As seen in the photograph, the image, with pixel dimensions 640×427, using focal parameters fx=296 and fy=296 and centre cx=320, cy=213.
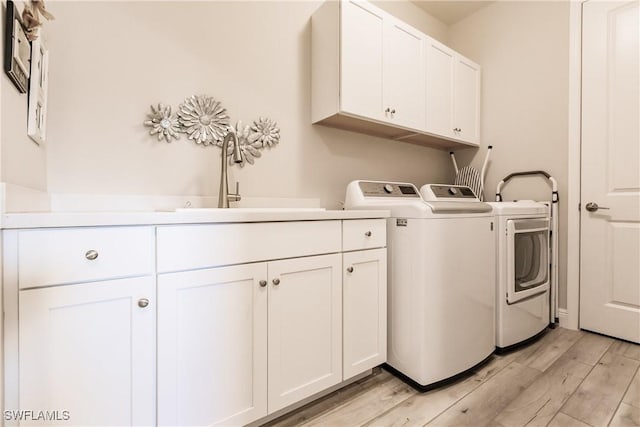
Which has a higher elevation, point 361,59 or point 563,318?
point 361,59

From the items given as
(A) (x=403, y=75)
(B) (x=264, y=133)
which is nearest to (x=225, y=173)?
(B) (x=264, y=133)

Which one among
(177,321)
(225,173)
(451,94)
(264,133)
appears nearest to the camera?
(177,321)

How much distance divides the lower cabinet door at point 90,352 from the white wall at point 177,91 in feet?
2.32

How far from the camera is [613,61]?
2.00 m

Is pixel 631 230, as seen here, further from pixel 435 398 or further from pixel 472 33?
pixel 472 33

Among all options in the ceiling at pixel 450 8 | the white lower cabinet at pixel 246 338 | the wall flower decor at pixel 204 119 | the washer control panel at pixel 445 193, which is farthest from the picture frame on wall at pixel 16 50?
the ceiling at pixel 450 8

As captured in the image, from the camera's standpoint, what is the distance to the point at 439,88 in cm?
227

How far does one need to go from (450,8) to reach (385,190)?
195 centimetres

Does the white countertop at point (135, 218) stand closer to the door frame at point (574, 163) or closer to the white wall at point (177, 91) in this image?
the white wall at point (177, 91)

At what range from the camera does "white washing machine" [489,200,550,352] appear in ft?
5.86

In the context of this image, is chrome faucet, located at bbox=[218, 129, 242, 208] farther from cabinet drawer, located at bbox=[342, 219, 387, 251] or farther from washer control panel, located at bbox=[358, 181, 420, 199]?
washer control panel, located at bbox=[358, 181, 420, 199]

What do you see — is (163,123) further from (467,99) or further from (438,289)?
(467,99)

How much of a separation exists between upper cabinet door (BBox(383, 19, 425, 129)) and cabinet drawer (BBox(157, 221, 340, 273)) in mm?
1096

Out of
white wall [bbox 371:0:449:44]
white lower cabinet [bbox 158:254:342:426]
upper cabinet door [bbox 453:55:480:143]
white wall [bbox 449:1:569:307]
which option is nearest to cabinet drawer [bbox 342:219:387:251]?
white lower cabinet [bbox 158:254:342:426]
